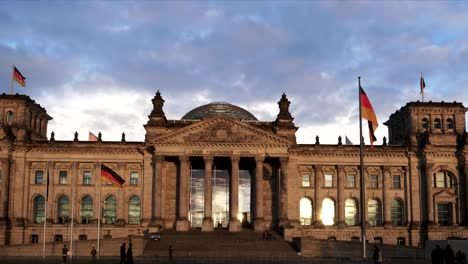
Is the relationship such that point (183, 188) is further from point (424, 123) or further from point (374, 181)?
point (424, 123)

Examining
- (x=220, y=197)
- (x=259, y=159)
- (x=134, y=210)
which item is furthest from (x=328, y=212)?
(x=134, y=210)

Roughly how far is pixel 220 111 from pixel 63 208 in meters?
28.9

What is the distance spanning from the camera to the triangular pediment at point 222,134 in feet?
275

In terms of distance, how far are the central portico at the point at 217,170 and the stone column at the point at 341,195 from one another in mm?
8894

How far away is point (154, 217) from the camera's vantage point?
274 feet

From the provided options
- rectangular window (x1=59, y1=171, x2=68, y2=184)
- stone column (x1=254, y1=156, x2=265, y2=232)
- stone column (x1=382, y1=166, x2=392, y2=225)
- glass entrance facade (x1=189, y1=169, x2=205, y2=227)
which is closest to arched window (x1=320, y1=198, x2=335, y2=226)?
stone column (x1=382, y1=166, x2=392, y2=225)

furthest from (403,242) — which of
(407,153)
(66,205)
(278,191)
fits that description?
(66,205)

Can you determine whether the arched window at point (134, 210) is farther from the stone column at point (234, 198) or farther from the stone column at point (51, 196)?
the stone column at point (234, 198)

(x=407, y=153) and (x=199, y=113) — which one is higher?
(x=199, y=113)

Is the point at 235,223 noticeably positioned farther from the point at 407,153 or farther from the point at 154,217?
the point at 407,153

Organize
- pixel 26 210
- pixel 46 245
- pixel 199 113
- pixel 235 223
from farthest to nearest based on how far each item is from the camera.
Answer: pixel 199 113
pixel 26 210
pixel 235 223
pixel 46 245

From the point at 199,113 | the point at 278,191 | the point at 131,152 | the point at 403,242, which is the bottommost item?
the point at 403,242

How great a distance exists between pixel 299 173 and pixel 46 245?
125 feet

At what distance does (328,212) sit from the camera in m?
91.6
